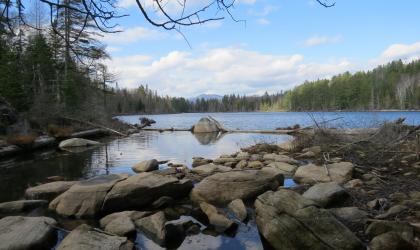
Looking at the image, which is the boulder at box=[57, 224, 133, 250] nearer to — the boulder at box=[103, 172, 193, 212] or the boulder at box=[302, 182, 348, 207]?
the boulder at box=[103, 172, 193, 212]

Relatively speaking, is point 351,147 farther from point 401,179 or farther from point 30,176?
point 30,176

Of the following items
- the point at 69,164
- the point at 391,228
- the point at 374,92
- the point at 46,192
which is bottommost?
the point at 69,164

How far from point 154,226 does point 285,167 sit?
263 inches

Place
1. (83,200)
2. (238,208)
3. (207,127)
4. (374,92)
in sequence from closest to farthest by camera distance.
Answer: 1. (238,208)
2. (83,200)
3. (207,127)
4. (374,92)

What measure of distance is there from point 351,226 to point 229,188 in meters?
3.49

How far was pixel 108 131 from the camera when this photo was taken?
35.2m

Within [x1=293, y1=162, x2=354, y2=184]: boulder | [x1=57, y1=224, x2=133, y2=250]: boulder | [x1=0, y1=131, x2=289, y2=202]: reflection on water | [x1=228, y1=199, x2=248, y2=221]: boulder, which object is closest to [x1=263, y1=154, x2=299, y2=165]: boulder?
[x1=293, y1=162, x2=354, y2=184]: boulder

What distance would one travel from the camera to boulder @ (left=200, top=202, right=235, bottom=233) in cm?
755

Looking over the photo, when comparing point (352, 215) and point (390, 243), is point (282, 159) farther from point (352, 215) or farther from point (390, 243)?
point (390, 243)

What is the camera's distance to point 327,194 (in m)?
8.20

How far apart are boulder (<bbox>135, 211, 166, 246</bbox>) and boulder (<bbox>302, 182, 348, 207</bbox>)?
327 cm

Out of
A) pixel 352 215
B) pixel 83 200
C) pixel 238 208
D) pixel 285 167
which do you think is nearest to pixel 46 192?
pixel 83 200

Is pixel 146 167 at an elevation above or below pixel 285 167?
below

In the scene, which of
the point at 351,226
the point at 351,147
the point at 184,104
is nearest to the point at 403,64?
the point at 184,104
